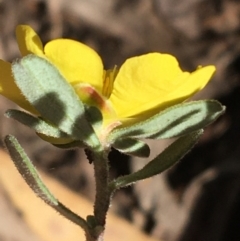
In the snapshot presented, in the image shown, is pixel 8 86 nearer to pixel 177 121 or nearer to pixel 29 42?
pixel 29 42

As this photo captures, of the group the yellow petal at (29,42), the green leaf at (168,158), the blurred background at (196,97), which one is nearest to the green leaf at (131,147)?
the green leaf at (168,158)

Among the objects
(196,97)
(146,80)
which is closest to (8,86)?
(146,80)

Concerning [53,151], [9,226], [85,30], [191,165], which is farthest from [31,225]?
[85,30]

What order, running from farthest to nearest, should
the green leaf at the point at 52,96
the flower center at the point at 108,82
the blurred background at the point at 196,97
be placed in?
1. the blurred background at the point at 196,97
2. the flower center at the point at 108,82
3. the green leaf at the point at 52,96

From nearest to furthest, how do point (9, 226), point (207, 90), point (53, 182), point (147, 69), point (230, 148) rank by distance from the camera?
point (147, 69)
point (9, 226)
point (53, 182)
point (230, 148)
point (207, 90)

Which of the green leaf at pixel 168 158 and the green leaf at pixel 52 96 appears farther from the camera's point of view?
the green leaf at pixel 168 158

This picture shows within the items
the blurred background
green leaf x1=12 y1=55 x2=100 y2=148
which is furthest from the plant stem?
the blurred background

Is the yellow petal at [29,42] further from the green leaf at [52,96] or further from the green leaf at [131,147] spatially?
the green leaf at [131,147]

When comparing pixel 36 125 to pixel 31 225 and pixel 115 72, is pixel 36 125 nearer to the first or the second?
pixel 115 72
